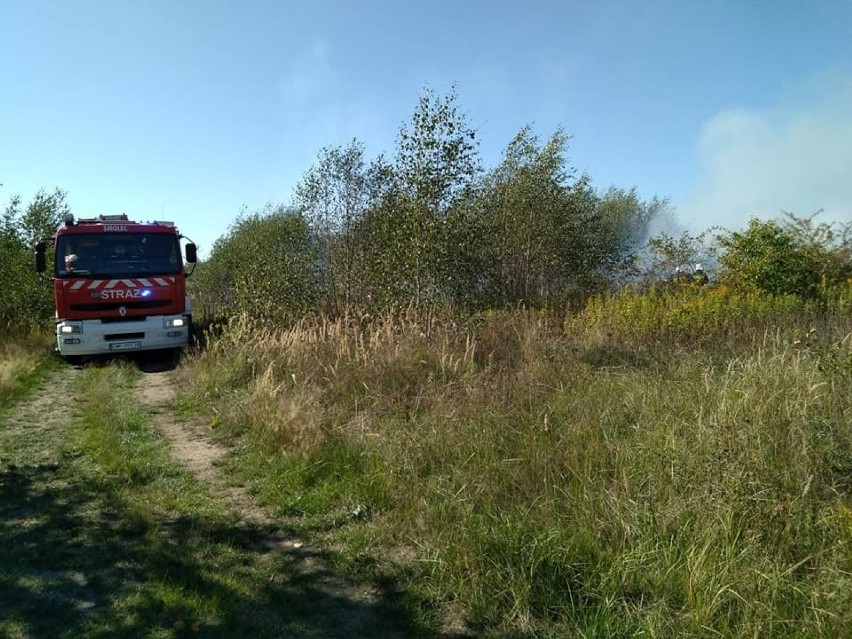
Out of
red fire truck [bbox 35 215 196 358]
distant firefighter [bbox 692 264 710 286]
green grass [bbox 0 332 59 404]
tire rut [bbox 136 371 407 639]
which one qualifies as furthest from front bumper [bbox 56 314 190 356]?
distant firefighter [bbox 692 264 710 286]

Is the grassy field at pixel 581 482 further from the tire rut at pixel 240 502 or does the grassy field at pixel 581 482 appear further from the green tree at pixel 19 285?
the green tree at pixel 19 285

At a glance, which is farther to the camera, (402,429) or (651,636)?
(402,429)

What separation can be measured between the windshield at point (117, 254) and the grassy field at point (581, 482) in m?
5.76

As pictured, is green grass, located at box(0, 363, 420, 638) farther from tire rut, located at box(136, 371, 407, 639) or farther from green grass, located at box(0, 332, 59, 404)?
green grass, located at box(0, 332, 59, 404)

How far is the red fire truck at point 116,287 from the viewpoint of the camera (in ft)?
35.8

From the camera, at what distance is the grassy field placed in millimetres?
2918

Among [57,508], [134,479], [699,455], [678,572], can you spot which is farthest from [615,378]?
[57,508]

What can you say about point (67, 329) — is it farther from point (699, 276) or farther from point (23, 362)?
point (699, 276)

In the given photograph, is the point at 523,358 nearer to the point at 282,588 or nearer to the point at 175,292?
the point at 282,588

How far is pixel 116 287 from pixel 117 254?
2.52 ft

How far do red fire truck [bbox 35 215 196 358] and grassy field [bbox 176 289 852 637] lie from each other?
17.2ft

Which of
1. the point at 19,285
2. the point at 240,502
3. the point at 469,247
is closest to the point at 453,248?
the point at 469,247

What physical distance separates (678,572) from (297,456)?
3339mm

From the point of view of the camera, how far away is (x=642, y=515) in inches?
133
